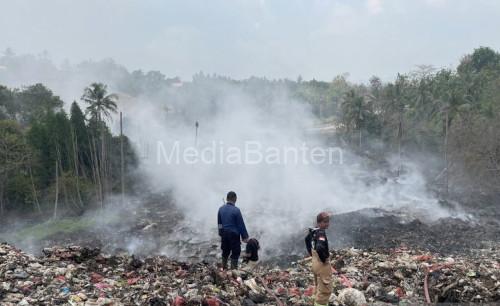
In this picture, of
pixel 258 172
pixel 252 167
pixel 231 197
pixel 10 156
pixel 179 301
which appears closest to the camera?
pixel 179 301

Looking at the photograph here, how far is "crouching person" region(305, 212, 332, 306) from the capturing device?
470 centimetres

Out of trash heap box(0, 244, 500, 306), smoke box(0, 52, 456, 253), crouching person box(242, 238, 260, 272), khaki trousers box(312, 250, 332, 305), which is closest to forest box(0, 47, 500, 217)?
smoke box(0, 52, 456, 253)

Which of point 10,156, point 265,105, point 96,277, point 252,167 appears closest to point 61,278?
point 96,277

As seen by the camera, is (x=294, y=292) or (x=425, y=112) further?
(x=425, y=112)

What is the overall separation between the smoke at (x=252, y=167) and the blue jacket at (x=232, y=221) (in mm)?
9257

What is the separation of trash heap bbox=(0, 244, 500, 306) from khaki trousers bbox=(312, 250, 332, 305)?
61cm

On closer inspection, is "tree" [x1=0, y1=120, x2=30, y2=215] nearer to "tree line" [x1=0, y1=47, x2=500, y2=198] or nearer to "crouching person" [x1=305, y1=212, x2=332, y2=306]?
"tree line" [x1=0, y1=47, x2=500, y2=198]

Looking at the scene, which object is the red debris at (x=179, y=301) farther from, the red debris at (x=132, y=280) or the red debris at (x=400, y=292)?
the red debris at (x=400, y=292)

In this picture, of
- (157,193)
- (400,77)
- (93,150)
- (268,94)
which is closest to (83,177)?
(93,150)

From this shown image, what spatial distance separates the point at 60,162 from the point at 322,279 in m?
27.7

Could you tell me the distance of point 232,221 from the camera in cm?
649

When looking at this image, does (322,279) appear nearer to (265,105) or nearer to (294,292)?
(294,292)

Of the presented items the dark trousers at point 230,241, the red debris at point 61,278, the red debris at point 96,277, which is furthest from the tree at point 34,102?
the dark trousers at point 230,241

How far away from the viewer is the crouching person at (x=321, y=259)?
185 inches
